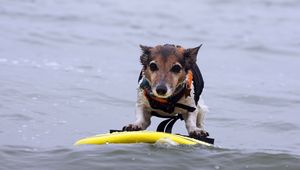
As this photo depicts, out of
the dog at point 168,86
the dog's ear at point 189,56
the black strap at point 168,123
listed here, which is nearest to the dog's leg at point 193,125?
the dog at point 168,86

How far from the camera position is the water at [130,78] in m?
7.32

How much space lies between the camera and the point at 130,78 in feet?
47.9

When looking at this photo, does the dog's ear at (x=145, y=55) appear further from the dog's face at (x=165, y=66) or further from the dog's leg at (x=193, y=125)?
the dog's leg at (x=193, y=125)

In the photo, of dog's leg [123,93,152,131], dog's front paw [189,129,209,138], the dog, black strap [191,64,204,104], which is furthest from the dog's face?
dog's front paw [189,129,209,138]

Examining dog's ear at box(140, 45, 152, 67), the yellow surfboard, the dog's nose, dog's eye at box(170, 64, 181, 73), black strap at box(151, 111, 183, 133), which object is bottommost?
the yellow surfboard

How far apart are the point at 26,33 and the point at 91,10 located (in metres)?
5.16

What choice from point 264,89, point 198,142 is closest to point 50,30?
point 264,89

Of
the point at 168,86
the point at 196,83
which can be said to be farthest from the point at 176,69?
the point at 196,83

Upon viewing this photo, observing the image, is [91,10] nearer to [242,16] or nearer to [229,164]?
[242,16]

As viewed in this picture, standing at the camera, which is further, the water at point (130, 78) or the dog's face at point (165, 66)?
the water at point (130, 78)

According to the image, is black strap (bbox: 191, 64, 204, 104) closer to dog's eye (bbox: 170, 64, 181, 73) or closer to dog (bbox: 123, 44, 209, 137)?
dog (bbox: 123, 44, 209, 137)

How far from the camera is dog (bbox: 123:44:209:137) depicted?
23.5ft

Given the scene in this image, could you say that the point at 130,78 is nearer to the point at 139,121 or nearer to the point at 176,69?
the point at 139,121

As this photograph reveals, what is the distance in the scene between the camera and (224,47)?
19062 mm
